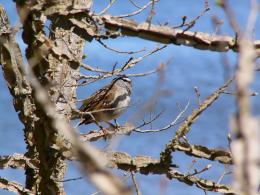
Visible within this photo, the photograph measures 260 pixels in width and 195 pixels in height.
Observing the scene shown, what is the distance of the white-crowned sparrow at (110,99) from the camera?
15.0 ft

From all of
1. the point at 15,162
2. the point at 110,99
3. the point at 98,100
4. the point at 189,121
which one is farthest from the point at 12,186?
the point at 110,99

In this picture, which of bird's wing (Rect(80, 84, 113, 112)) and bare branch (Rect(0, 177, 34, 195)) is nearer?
bare branch (Rect(0, 177, 34, 195))

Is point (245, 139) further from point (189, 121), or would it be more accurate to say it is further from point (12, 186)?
point (12, 186)

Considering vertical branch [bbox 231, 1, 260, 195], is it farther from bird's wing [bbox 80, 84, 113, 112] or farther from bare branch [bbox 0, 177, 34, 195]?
bird's wing [bbox 80, 84, 113, 112]

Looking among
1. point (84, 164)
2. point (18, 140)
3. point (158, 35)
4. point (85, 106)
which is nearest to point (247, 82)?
point (84, 164)

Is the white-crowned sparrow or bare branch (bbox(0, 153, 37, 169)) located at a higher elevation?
the white-crowned sparrow

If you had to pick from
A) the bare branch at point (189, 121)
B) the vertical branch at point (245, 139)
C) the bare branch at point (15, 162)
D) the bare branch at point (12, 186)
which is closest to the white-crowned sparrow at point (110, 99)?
the bare branch at point (15, 162)

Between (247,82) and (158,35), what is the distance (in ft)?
5.34

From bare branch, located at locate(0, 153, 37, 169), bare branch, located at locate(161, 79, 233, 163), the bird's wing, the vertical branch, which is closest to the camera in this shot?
the vertical branch

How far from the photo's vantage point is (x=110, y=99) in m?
4.95

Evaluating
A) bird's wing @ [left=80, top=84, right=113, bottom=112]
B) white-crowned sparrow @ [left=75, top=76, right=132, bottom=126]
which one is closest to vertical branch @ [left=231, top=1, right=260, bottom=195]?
white-crowned sparrow @ [left=75, top=76, right=132, bottom=126]

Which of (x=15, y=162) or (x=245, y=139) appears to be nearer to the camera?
(x=245, y=139)

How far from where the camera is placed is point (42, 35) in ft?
8.34

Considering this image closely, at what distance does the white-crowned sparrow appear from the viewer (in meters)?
4.57
